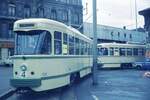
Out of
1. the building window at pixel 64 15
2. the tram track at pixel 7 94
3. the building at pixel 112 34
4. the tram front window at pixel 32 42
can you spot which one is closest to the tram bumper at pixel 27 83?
the tram track at pixel 7 94

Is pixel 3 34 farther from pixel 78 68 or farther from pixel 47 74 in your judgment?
pixel 47 74

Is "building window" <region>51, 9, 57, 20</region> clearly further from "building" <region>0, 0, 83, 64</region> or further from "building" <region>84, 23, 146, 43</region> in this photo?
"building" <region>84, 23, 146, 43</region>

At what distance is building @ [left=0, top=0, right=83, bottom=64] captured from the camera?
199 feet

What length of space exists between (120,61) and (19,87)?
1059 inches

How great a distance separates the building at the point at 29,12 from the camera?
199ft

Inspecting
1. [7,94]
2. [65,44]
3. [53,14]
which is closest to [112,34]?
[53,14]

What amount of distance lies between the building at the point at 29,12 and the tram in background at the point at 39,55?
1690 inches

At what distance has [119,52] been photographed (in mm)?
40781

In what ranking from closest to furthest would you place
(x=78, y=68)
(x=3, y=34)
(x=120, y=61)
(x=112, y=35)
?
(x=78, y=68) < (x=120, y=61) < (x=3, y=34) < (x=112, y=35)

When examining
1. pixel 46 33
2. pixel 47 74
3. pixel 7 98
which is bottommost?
pixel 7 98

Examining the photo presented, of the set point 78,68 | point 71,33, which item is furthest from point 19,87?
point 78,68

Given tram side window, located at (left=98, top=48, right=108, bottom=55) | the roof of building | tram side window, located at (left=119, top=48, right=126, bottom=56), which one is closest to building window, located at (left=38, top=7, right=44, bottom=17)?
the roof of building

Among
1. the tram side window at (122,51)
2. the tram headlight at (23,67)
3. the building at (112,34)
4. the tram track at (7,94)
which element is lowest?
the tram track at (7,94)

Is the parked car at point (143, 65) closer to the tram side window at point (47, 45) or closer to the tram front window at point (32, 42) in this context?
the tram side window at point (47, 45)
